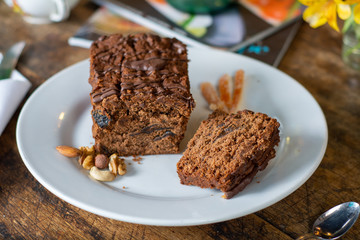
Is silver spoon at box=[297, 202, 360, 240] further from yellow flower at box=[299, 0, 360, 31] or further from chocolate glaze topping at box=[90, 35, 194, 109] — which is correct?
yellow flower at box=[299, 0, 360, 31]

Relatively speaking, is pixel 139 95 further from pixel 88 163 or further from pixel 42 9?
pixel 42 9

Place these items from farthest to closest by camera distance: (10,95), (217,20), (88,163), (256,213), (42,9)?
1. (217,20)
2. (42,9)
3. (10,95)
4. (88,163)
5. (256,213)

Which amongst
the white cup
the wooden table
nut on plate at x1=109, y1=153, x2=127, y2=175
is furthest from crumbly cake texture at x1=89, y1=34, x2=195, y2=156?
the white cup

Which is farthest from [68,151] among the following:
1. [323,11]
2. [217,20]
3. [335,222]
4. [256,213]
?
[217,20]

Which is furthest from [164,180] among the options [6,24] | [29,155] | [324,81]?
[6,24]

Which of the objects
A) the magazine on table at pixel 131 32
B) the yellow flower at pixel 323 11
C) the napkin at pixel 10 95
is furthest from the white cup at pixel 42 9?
the yellow flower at pixel 323 11

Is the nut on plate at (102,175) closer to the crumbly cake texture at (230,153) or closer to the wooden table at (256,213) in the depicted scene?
the wooden table at (256,213)
